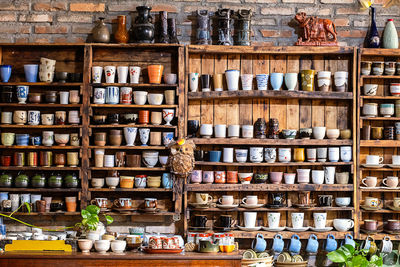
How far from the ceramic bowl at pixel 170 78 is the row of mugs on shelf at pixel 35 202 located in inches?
45.0

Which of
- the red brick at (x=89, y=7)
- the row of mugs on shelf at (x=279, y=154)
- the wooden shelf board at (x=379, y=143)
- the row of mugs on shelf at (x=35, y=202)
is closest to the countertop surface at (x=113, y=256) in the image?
the row of mugs on shelf at (x=35, y=202)

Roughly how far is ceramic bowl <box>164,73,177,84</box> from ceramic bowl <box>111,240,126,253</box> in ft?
4.30

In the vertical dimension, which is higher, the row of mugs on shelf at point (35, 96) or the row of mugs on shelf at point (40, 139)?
the row of mugs on shelf at point (35, 96)

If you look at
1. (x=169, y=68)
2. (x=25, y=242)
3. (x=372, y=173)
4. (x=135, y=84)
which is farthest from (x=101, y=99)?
(x=372, y=173)

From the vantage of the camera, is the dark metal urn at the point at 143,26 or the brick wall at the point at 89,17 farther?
the brick wall at the point at 89,17

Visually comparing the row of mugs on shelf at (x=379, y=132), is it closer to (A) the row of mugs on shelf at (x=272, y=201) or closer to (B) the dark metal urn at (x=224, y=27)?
(A) the row of mugs on shelf at (x=272, y=201)

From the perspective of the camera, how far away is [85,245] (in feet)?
11.3

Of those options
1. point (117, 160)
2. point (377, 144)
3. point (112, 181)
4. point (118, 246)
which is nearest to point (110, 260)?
point (118, 246)

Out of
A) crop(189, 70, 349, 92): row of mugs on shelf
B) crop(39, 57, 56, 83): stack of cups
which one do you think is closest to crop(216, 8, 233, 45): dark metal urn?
crop(189, 70, 349, 92): row of mugs on shelf

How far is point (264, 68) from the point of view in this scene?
4.33 meters

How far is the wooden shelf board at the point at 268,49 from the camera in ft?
13.7

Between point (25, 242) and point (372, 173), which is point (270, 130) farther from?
point (25, 242)

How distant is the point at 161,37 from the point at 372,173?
2005mm

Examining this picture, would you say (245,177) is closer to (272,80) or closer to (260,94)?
(260,94)
